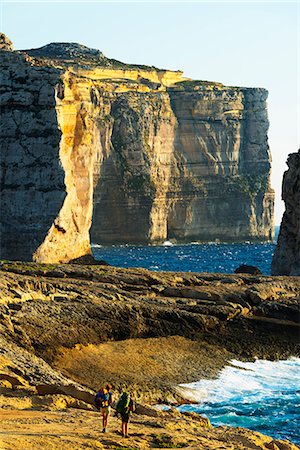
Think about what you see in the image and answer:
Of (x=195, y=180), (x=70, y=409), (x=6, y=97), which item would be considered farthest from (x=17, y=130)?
(x=195, y=180)

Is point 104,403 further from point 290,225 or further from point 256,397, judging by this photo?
point 290,225

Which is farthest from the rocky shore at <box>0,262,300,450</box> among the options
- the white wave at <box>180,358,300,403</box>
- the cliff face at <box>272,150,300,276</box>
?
the cliff face at <box>272,150,300,276</box>

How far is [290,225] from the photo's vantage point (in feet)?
239

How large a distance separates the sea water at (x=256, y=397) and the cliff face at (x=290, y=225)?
89.5 ft

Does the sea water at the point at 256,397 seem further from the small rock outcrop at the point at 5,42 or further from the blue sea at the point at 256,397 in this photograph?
the small rock outcrop at the point at 5,42

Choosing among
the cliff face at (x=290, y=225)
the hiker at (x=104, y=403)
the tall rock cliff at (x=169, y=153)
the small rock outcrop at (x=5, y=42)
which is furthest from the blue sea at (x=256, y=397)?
the tall rock cliff at (x=169, y=153)

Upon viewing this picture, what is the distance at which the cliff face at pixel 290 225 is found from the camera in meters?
71.4

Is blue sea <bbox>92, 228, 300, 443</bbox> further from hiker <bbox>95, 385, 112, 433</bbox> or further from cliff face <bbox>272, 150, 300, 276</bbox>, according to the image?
cliff face <bbox>272, 150, 300, 276</bbox>

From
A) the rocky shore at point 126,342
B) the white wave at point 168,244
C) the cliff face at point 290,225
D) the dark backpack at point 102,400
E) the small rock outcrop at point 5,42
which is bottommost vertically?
the white wave at point 168,244

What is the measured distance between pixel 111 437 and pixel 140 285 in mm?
27258

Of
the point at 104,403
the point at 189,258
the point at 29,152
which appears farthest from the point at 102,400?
the point at 189,258

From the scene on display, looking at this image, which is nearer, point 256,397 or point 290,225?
point 256,397

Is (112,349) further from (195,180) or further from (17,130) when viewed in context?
(195,180)

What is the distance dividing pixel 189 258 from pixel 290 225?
157 feet
